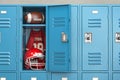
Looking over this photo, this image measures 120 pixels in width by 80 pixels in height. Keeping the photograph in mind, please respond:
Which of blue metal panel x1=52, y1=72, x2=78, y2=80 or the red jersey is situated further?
the red jersey

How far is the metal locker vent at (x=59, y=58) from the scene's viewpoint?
4.86 m

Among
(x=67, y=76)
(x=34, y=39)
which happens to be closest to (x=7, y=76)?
(x=34, y=39)

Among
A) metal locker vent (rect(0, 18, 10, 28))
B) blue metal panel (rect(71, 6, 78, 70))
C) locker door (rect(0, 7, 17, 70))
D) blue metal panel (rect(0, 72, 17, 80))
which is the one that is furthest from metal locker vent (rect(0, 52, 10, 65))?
blue metal panel (rect(71, 6, 78, 70))

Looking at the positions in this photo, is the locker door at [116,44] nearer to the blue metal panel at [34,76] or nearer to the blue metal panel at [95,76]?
the blue metal panel at [95,76]

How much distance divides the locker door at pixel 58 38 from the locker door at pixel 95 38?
27 centimetres

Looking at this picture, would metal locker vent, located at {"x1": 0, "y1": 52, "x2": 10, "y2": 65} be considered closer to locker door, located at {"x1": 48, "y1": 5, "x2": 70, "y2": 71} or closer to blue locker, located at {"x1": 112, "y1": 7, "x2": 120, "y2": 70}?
locker door, located at {"x1": 48, "y1": 5, "x2": 70, "y2": 71}

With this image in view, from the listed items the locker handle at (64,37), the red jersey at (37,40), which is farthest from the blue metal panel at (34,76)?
the locker handle at (64,37)

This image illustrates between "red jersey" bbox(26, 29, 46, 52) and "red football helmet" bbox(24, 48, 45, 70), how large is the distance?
0.09 m

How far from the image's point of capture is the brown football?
197 inches

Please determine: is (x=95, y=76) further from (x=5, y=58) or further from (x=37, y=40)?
(x=5, y=58)

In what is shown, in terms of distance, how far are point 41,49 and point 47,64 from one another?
0.30 m

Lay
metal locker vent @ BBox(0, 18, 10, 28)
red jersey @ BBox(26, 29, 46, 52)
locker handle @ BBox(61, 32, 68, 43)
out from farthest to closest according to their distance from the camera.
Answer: red jersey @ BBox(26, 29, 46, 52) < metal locker vent @ BBox(0, 18, 10, 28) < locker handle @ BBox(61, 32, 68, 43)

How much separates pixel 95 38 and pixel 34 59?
3.15ft

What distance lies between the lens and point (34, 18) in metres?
5.03
